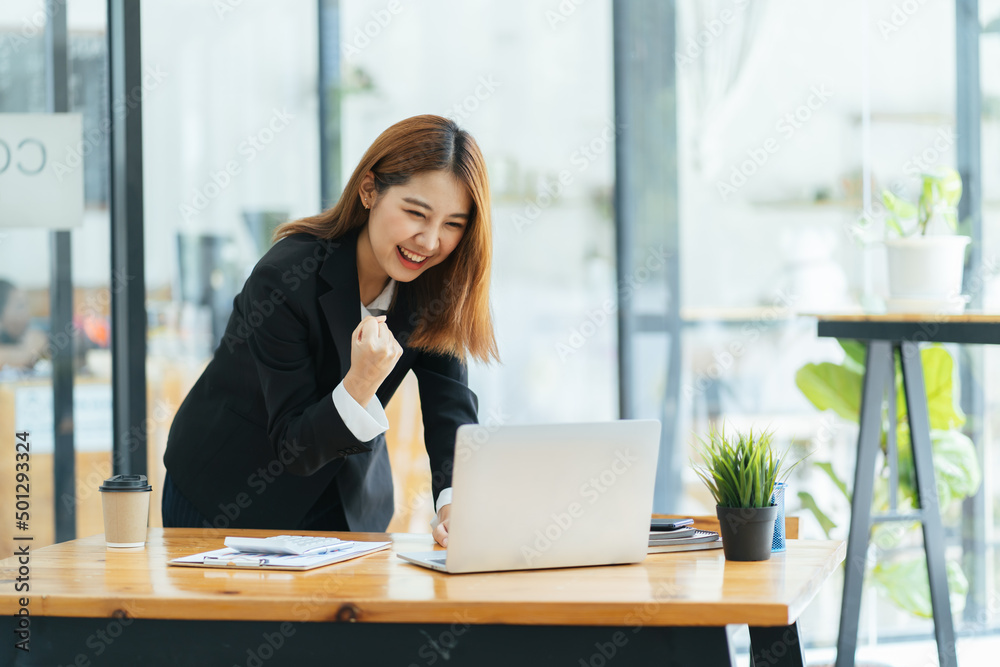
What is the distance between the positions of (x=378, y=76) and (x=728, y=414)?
1779mm

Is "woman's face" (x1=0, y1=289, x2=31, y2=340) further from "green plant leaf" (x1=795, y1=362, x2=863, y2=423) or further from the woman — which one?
"green plant leaf" (x1=795, y1=362, x2=863, y2=423)

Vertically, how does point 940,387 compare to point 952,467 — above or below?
above

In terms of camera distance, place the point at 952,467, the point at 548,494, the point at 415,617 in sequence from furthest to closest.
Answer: the point at 952,467 < the point at 548,494 < the point at 415,617

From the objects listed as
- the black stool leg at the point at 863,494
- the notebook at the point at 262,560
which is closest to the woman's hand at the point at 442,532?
the notebook at the point at 262,560

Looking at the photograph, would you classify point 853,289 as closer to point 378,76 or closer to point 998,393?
point 998,393

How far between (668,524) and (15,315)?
216 cm

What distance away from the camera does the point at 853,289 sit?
347cm

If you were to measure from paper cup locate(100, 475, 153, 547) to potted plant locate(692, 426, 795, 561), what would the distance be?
0.93 metres

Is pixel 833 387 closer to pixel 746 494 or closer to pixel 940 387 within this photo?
pixel 940 387

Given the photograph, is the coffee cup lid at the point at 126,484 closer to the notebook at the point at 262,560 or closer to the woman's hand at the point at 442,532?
the notebook at the point at 262,560

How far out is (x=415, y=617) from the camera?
1.23m

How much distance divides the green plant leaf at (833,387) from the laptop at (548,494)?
1.65 metres

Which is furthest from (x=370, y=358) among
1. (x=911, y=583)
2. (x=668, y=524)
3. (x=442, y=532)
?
(x=911, y=583)

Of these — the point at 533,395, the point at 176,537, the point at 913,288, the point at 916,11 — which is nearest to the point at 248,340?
the point at 176,537
